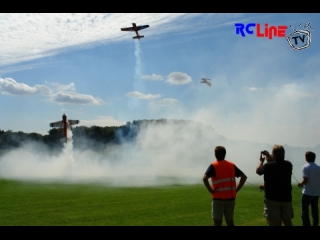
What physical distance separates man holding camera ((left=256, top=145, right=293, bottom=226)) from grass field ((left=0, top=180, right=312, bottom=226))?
7.42ft

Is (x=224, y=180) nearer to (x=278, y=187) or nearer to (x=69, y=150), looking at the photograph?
(x=278, y=187)

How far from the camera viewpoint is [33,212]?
1015 cm

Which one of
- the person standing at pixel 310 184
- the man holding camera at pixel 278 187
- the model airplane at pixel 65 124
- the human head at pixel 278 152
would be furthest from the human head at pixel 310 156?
the model airplane at pixel 65 124

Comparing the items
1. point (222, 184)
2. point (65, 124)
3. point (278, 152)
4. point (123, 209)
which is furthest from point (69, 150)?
point (278, 152)

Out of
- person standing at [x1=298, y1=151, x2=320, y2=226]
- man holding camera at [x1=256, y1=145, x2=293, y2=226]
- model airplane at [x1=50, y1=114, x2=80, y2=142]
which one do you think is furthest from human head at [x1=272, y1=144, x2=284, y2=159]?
model airplane at [x1=50, y1=114, x2=80, y2=142]

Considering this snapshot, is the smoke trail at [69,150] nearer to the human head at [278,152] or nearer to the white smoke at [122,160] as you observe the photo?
the white smoke at [122,160]

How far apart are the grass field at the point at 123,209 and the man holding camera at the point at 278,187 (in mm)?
2262

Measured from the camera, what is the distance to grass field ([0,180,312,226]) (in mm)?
8766

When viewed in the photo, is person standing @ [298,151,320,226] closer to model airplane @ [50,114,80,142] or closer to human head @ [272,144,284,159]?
human head @ [272,144,284,159]

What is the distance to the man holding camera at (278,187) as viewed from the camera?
19.6 ft

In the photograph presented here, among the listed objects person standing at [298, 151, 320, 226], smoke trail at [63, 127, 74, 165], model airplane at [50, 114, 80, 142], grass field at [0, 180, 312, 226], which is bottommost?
grass field at [0, 180, 312, 226]
